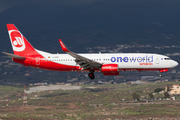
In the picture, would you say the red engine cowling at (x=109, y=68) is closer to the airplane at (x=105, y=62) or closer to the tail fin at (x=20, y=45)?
the airplane at (x=105, y=62)

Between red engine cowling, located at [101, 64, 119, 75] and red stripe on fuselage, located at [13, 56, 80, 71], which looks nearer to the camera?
red engine cowling, located at [101, 64, 119, 75]

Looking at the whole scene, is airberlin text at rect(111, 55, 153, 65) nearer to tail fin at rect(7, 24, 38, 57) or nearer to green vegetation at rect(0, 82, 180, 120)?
tail fin at rect(7, 24, 38, 57)

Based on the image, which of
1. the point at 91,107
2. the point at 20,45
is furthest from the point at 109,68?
the point at 91,107

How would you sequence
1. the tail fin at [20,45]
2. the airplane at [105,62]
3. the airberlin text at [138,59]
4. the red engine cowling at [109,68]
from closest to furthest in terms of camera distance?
the red engine cowling at [109,68] < the airplane at [105,62] < the airberlin text at [138,59] < the tail fin at [20,45]

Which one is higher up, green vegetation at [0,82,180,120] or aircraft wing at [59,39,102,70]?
aircraft wing at [59,39,102,70]

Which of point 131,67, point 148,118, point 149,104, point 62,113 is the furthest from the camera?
point 149,104

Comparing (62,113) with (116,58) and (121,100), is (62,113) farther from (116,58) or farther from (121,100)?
(116,58)

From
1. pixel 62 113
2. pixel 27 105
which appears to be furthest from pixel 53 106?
pixel 62 113

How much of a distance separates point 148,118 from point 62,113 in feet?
97.9

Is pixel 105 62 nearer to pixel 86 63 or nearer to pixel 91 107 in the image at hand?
pixel 86 63

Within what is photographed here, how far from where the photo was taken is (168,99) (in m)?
145

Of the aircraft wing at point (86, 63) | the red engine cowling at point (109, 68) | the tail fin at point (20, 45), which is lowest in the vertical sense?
the red engine cowling at point (109, 68)

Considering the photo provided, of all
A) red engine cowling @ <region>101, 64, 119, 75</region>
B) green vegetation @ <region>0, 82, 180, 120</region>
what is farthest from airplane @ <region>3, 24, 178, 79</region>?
green vegetation @ <region>0, 82, 180, 120</region>

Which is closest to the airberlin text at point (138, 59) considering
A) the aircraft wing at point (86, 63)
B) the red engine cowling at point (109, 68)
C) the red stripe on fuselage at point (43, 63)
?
the red engine cowling at point (109, 68)
